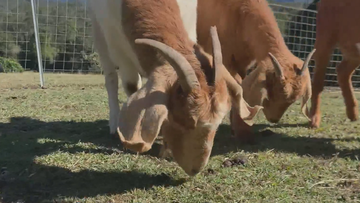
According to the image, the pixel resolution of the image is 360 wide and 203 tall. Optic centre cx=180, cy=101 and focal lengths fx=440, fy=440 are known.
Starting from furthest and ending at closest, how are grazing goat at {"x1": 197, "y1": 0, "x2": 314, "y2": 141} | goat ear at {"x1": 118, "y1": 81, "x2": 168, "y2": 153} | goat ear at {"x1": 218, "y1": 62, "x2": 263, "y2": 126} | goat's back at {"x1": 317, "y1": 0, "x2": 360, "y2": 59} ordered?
1. goat's back at {"x1": 317, "y1": 0, "x2": 360, "y2": 59}
2. grazing goat at {"x1": 197, "y1": 0, "x2": 314, "y2": 141}
3. goat ear at {"x1": 218, "y1": 62, "x2": 263, "y2": 126}
4. goat ear at {"x1": 118, "y1": 81, "x2": 168, "y2": 153}

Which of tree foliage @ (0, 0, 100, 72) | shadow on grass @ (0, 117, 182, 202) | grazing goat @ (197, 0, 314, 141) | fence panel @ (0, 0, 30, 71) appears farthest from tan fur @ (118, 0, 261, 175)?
fence panel @ (0, 0, 30, 71)

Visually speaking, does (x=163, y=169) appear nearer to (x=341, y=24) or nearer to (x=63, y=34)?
(x=341, y=24)

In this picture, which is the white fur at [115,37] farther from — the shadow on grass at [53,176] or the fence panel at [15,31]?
the fence panel at [15,31]

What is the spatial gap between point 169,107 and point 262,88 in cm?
172

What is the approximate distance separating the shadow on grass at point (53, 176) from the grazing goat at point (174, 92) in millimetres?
492

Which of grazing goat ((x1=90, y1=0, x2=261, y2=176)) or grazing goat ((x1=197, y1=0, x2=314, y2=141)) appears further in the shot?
grazing goat ((x1=197, y1=0, x2=314, y2=141))

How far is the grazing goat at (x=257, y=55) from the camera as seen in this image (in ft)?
13.1

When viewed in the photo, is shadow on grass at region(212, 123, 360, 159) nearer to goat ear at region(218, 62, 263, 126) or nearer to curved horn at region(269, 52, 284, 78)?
curved horn at region(269, 52, 284, 78)

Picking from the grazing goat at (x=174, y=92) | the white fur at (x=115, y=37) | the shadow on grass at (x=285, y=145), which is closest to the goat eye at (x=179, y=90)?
the grazing goat at (x=174, y=92)

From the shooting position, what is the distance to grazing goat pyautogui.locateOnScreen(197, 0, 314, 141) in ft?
13.1

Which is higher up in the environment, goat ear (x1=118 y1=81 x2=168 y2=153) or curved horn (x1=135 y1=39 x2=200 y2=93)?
curved horn (x1=135 y1=39 x2=200 y2=93)

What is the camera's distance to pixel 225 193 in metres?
2.85

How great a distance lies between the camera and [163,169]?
326cm

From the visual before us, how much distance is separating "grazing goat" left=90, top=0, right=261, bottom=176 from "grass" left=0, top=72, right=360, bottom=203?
0.37 metres
